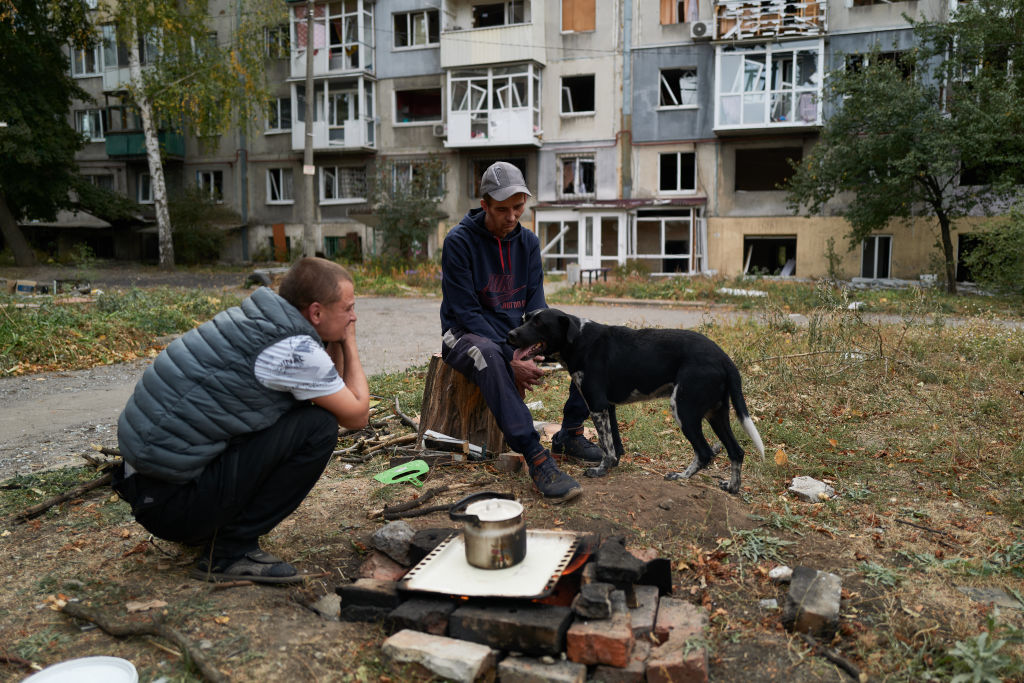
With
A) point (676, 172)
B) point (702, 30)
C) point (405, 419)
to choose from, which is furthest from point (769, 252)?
point (405, 419)

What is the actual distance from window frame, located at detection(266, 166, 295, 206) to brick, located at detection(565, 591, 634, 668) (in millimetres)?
31722

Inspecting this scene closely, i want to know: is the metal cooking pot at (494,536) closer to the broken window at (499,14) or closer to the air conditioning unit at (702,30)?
the air conditioning unit at (702,30)

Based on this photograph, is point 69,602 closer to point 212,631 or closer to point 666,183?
point 212,631

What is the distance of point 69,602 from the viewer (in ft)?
10.1

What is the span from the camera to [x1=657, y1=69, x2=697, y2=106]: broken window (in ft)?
86.1

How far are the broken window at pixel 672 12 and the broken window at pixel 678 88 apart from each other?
167 centimetres

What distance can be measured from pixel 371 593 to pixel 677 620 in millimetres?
1233

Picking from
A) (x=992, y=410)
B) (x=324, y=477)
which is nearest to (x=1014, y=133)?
(x=992, y=410)

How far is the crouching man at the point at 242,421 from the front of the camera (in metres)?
3.05

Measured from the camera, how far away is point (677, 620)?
2.96 m

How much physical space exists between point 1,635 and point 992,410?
6626mm

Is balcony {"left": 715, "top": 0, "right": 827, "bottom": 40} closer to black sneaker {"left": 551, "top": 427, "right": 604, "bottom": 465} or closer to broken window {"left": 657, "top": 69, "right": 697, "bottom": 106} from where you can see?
broken window {"left": 657, "top": 69, "right": 697, "bottom": 106}

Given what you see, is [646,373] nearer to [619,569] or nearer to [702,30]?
[619,569]

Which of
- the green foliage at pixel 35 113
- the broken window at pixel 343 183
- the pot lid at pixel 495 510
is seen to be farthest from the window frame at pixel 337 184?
the pot lid at pixel 495 510
